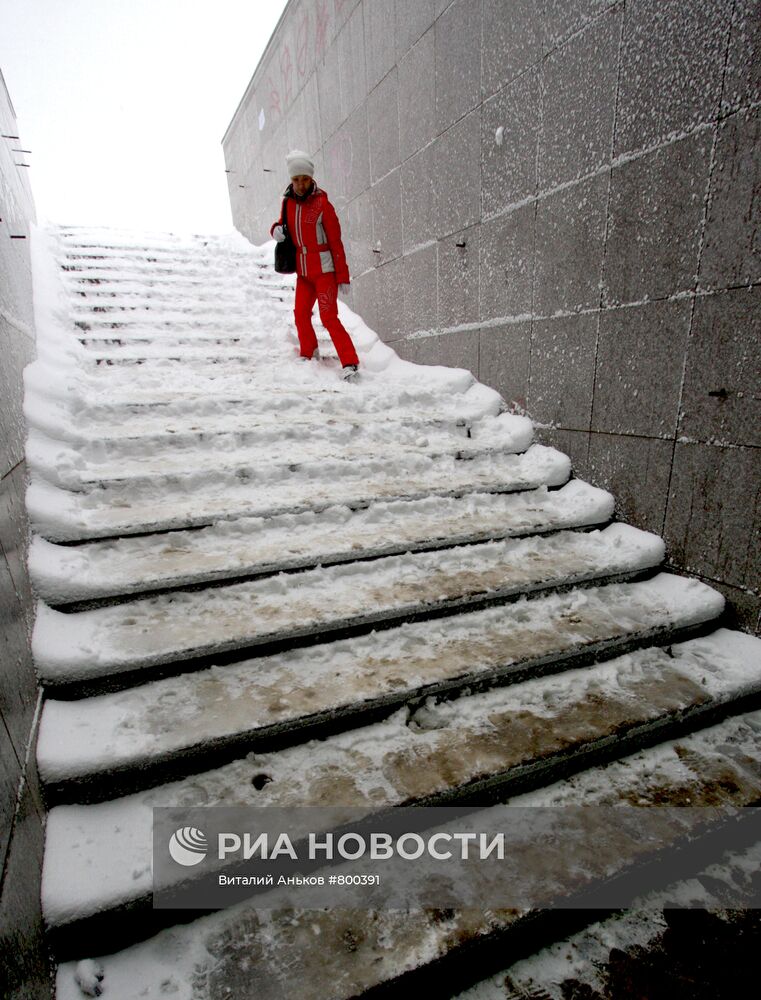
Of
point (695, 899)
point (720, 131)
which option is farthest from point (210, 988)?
point (720, 131)

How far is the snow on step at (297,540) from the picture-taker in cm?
208

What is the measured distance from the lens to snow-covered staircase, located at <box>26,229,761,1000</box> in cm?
132

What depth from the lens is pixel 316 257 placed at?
4.55m

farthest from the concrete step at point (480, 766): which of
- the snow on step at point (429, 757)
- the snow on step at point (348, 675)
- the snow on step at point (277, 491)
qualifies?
the snow on step at point (277, 491)

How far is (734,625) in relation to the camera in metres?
2.50

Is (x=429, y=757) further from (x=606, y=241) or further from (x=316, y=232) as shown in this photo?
(x=316, y=232)

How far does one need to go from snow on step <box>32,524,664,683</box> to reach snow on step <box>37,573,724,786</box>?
0.33ft

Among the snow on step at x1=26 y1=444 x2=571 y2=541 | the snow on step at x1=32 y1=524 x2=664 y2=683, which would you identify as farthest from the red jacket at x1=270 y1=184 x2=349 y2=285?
the snow on step at x1=32 y1=524 x2=664 y2=683

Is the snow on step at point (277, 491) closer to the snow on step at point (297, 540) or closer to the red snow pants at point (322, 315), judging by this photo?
the snow on step at point (297, 540)

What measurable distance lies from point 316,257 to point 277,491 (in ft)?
9.08

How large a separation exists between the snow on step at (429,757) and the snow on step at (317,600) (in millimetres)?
436

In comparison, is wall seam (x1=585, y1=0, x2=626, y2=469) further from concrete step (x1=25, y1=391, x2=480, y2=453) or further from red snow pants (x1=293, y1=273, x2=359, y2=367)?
red snow pants (x1=293, y1=273, x2=359, y2=367)

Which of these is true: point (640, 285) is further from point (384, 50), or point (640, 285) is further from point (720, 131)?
point (384, 50)

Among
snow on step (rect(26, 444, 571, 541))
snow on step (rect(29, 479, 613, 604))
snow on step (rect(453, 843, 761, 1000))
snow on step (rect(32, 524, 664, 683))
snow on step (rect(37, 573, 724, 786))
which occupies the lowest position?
snow on step (rect(453, 843, 761, 1000))
